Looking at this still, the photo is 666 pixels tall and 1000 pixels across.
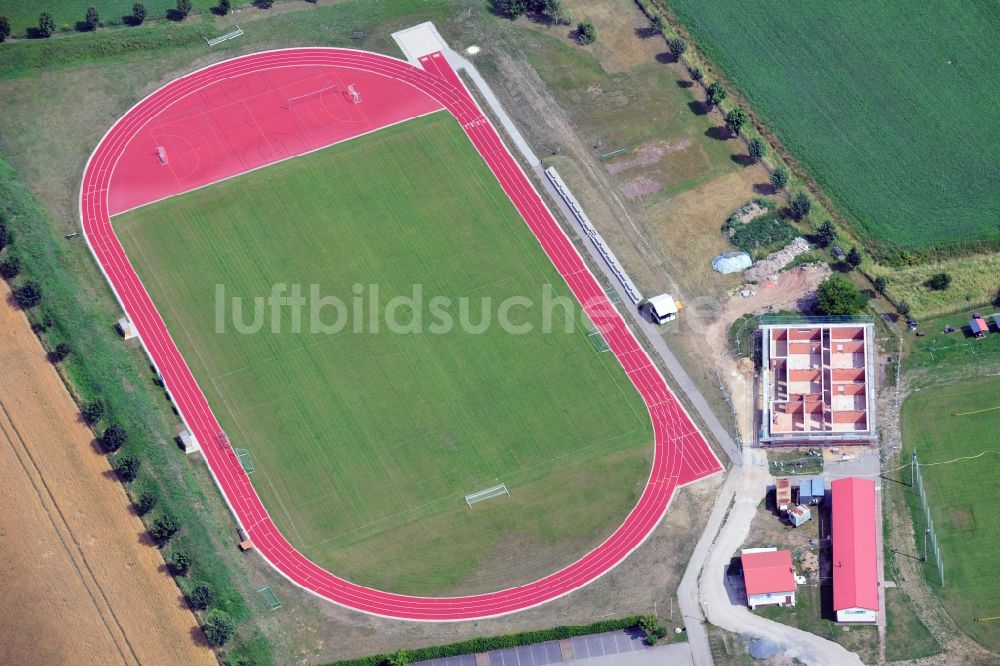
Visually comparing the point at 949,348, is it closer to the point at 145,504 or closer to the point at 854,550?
the point at 854,550

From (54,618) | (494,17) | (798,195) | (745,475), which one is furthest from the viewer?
(494,17)

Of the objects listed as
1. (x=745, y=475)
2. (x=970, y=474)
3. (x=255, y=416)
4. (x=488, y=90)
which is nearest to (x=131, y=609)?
(x=255, y=416)

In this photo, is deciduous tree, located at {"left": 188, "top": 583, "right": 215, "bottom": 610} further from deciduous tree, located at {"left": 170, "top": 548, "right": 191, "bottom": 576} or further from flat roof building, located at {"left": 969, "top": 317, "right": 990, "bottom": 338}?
flat roof building, located at {"left": 969, "top": 317, "right": 990, "bottom": 338}

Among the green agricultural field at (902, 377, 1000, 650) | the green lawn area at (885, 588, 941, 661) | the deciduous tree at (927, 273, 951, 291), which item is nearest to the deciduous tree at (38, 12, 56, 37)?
the deciduous tree at (927, 273, 951, 291)

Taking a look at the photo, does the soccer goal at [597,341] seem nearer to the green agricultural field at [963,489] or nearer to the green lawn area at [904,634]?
the green agricultural field at [963,489]

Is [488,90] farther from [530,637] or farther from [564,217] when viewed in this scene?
[530,637]

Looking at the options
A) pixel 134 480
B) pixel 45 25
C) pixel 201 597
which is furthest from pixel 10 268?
pixel 201 597
